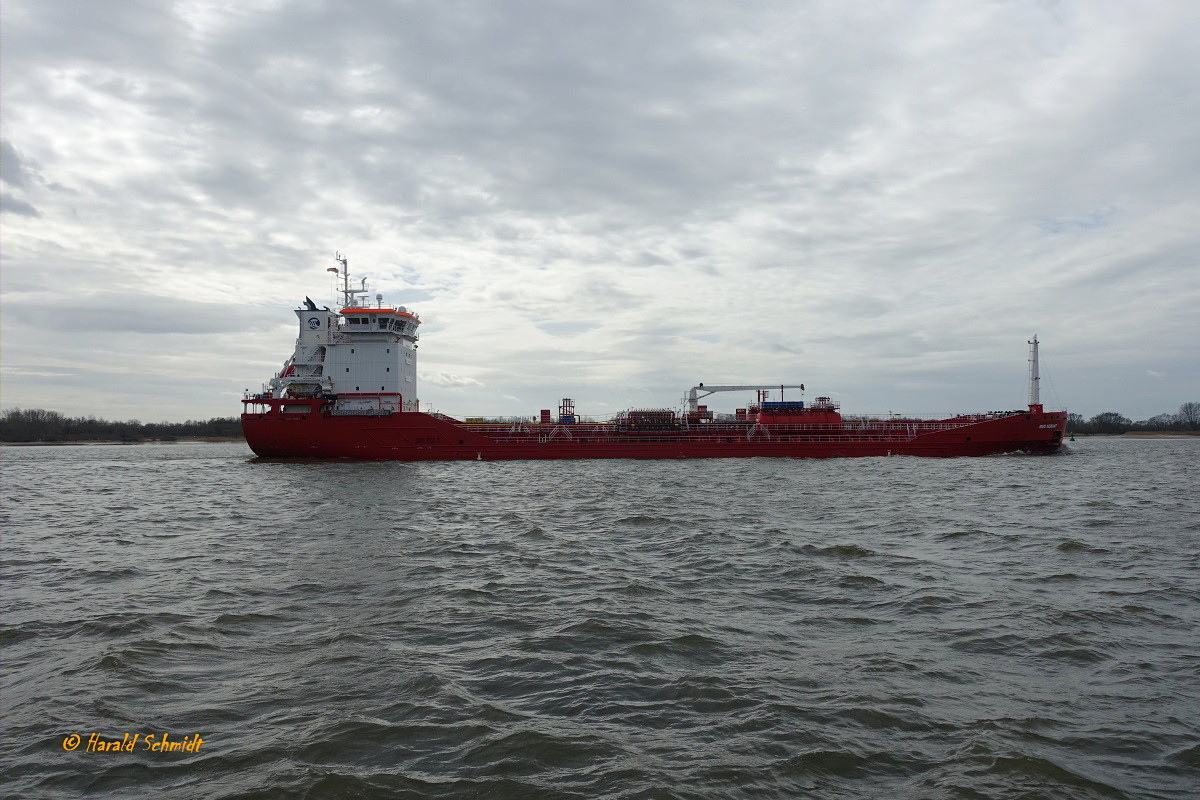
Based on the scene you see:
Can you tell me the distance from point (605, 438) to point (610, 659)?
33600mm

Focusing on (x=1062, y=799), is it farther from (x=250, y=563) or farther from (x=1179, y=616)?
(x=250, y=563)

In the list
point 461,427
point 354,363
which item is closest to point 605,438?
point 461,427

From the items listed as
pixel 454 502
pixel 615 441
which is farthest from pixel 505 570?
pixel 615 441

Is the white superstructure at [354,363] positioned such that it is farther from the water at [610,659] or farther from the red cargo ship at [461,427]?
the water at [610,659]

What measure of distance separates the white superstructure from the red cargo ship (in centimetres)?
6

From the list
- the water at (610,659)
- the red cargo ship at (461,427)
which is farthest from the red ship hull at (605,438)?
the water at (610,659)

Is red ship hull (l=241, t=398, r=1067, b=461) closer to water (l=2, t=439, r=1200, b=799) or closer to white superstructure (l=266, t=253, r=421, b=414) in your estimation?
white superstructure (l=266, t=253, r=421, b=414)

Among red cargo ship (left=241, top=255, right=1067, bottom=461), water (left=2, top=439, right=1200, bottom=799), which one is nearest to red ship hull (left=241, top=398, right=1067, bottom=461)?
red cargo ship (left=241, top=255, right=1067, bottom=461)

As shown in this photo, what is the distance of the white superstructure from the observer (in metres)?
37.8

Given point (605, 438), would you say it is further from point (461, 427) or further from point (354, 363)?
point (354, 363)

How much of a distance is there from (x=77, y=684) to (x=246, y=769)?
3.00 metres

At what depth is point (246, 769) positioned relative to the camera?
4.60m

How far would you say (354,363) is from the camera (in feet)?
126

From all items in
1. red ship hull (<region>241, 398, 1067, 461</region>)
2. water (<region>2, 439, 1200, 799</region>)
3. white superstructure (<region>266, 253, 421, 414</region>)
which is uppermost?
white superstructure (<region>266, 253, 421, 414</region>)
